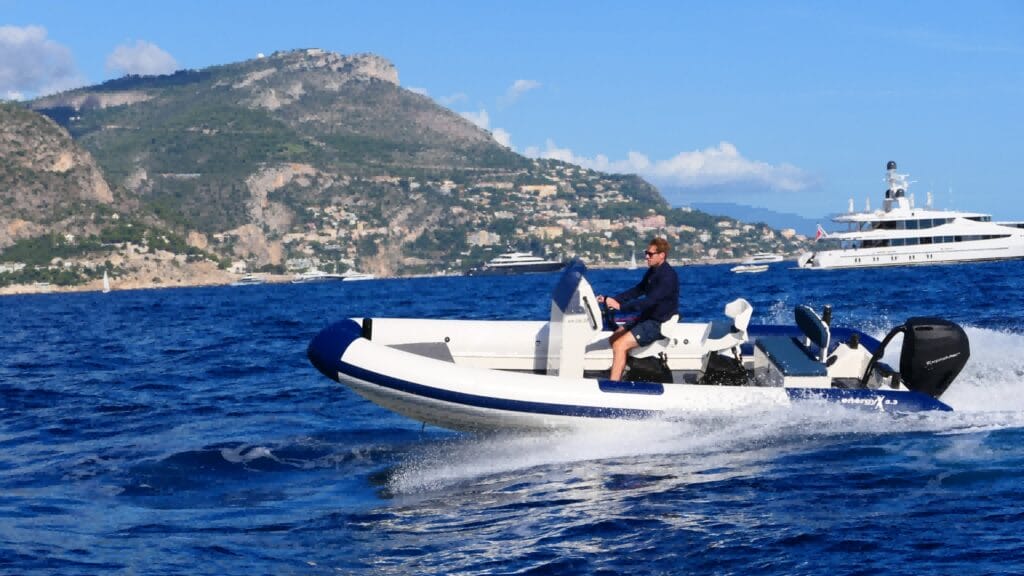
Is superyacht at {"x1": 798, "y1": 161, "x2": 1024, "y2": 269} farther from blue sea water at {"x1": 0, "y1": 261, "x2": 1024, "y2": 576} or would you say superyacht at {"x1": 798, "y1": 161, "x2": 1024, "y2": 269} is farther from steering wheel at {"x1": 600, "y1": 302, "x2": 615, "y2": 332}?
steering wheel at {"x1": 600, "y1": 302, "x2": 615, "y2": 332}

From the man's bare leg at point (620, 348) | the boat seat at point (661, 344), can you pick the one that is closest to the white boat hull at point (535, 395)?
the man's bare leg at point (620, 348)

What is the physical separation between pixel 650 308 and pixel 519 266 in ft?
443

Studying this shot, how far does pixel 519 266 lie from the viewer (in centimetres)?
14538

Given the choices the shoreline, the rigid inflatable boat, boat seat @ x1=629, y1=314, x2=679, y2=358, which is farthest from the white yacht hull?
the shoreline

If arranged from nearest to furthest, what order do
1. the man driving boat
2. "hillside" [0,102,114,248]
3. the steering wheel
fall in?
1. the man driving boat
2. the steering wheel
3. "hillside" [0,102,114,248]

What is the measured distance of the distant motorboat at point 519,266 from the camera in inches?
5610

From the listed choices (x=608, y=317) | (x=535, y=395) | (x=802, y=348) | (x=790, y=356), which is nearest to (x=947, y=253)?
(x=802, y=348)

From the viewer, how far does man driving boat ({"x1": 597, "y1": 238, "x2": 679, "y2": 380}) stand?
33.8 feet

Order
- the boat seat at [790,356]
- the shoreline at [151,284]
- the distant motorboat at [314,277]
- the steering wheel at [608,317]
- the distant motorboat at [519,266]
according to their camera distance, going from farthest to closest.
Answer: the distant motorboat at [314,277] → the distant motorboat at [519,266] → the shoreline at [151,284] → the steering wheel at [608,317] → the boat seat at [790,356]

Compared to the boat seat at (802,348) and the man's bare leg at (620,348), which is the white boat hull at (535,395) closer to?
the boat seat at (802,348)

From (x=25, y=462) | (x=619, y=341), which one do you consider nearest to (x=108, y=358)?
(x=25, y=462)

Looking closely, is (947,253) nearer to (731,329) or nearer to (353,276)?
(731,329)

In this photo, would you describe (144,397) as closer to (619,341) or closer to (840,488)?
(619,341)

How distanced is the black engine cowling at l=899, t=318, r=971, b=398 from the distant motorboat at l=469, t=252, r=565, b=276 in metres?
131
